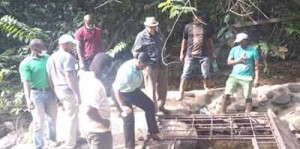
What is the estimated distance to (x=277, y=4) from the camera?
40.7ft

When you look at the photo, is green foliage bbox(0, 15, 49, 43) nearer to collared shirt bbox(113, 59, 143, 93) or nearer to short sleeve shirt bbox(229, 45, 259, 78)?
collared shirt bbox(113, 59, 143, 93)

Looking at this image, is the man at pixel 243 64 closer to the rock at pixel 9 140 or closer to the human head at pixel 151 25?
the human head at pixel 151 25

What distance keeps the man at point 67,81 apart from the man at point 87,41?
130 cm

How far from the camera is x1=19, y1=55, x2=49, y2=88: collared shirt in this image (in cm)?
660

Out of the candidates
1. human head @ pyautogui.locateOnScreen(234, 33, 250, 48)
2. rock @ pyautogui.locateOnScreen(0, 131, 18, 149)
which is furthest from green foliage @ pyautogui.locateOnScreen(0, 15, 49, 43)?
human head @ pyautogui.locateOnScreen(234, 33, 250, 48)

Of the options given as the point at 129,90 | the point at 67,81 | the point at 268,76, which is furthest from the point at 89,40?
the point at 268,76

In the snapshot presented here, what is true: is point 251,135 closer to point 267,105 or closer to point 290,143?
point 290,143

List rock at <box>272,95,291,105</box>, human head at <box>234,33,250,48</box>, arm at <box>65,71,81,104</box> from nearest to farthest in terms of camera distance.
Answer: arm at <box>65,71,81,104</box> < human head at <box>234,33,250,48</box> < rock at <box>272,95,291,105</box>

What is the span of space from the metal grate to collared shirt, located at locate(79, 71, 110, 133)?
1.93 m

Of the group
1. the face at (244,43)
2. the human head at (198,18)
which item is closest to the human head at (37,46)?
the human head at (198,18)

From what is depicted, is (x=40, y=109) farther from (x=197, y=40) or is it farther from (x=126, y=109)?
(x=197, y=40)

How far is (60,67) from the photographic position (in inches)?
259

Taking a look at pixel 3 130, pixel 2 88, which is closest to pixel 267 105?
pixel 3 130

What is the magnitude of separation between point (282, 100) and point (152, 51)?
10.4 feet
